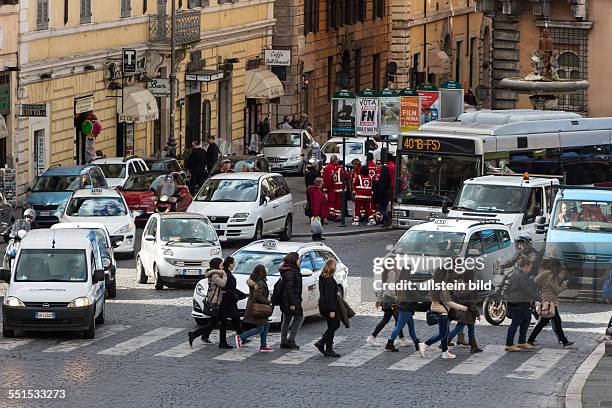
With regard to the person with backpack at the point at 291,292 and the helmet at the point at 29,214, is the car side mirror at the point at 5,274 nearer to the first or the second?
the person with backpack at the point at 291,292

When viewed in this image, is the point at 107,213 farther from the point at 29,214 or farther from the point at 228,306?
the point at 228,306

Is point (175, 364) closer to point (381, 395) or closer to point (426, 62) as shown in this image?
point (381, 395)

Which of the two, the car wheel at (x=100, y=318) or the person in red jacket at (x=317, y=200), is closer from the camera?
the car wheel at (x=100, y=318)

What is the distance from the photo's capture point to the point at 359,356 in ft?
93.7

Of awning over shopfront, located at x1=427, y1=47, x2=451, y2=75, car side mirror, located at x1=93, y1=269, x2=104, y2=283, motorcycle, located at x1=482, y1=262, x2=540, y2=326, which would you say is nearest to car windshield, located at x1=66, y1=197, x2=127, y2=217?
car side mirror, located at x1=93, y1=269, x2=104, y2=283

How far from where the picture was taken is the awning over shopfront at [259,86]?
70375 millimetres

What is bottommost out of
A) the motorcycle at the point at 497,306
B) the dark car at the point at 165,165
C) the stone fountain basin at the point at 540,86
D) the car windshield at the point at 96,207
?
the motorcycle at the point at 497,306

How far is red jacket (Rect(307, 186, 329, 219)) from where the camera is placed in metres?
44.9

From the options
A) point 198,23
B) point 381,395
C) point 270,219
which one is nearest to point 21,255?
point 381,395

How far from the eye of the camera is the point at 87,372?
86.8 ft

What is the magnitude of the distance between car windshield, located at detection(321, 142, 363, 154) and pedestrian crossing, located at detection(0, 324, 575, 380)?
3078 centimetres

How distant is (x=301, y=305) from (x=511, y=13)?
3002 cm

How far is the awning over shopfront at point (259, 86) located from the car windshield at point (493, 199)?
31698mm

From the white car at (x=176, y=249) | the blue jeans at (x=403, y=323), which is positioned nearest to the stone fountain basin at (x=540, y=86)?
the white car at (x=176, y=249)
